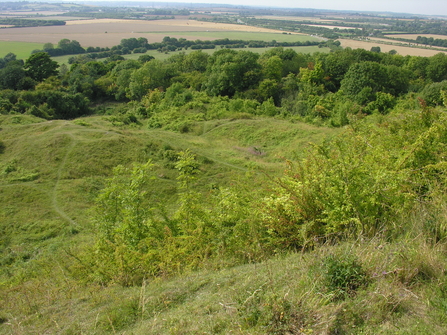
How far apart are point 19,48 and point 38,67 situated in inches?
1053

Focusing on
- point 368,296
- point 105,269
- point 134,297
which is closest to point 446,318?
point 368,296

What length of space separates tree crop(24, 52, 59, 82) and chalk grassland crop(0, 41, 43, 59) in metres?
16.9

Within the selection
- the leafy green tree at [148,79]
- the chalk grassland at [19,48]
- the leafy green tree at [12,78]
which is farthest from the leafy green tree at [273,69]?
the chalk grassland at [19,48]

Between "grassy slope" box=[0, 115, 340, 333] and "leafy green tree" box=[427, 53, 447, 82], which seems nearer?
"grassy slope" box=[0, 115, 340, 333]

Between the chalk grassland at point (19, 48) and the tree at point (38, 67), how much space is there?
16.9 meters

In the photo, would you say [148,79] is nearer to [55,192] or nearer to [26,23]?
[55,192]

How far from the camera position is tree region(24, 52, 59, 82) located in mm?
45625

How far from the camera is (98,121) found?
3059 cm

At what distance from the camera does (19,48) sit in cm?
6544

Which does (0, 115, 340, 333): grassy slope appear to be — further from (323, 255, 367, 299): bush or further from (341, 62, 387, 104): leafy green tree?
(341, 62, 387, 104): leafy green tree

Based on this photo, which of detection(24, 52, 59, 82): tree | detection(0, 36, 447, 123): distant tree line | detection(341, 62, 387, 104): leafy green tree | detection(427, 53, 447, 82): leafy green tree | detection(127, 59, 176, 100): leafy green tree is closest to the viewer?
detection(0, 36, 447, 123): distant tree line

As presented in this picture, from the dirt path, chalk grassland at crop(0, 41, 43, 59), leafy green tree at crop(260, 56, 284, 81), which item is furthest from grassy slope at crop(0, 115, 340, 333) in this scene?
chalk grassland at crop(0, 41, 43, 59)

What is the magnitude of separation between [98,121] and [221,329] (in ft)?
97.8

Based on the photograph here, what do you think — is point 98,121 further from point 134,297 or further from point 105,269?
point 134,297
